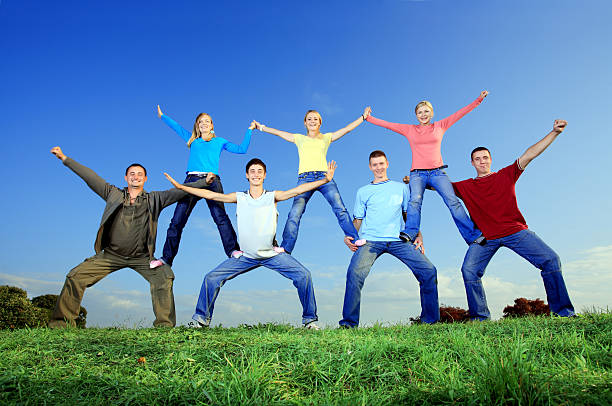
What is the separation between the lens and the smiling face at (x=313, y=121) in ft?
34.7

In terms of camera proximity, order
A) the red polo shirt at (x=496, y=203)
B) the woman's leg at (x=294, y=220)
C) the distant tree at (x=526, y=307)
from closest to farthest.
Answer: the red polo shirt at (x=496, y=203) → the woman's leg at (x=294, y=220) → the distant tree at (x=526, y=307)

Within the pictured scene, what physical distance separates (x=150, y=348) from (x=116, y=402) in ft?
5.40

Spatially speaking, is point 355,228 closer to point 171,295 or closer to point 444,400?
point 171,295

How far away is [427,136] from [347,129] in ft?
6.02

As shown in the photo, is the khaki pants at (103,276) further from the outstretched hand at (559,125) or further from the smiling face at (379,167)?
the outstretched hand at (559,125)

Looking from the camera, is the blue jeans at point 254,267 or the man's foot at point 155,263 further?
the man's foot at point 155,263

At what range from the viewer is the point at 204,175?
9.76 m

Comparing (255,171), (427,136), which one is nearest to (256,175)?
(255,171)

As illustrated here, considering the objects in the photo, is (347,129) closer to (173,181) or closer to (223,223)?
(223,223)

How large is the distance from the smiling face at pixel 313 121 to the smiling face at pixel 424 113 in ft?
7.46

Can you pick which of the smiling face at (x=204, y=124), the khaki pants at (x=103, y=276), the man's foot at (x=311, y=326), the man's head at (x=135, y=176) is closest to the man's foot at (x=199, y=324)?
the khaki pants at (x=103, y=276)

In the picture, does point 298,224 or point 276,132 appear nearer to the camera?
point 298,224

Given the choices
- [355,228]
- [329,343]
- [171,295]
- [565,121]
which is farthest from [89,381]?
[565,121]

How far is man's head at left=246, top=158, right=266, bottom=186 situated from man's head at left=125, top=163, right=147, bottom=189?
2200mm
